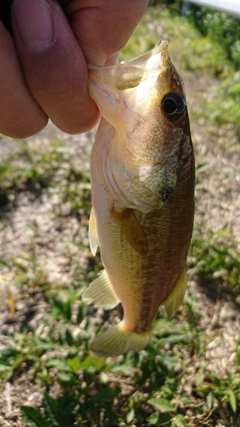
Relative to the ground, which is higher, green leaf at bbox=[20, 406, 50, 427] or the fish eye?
the fish eye

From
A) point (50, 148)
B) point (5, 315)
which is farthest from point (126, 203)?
point (50, 148)

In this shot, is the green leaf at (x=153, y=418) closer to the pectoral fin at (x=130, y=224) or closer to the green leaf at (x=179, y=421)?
the green leaf at (x=179, y=421)

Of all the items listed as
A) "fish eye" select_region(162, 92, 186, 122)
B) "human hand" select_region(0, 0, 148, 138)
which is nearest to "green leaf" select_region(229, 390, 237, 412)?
"fish eye" select_region(162, 92, 186, 122)

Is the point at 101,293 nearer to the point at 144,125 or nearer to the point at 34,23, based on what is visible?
the point at 144,125

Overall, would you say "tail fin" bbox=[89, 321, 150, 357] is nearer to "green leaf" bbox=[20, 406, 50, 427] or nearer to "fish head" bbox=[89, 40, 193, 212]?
"green leaf" bbox=[20, 406, 50, 427]

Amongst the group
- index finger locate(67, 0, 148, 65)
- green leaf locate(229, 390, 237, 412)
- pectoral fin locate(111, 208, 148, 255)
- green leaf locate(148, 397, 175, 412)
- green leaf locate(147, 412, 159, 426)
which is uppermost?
index finger locate(67, 0, 148, 65)

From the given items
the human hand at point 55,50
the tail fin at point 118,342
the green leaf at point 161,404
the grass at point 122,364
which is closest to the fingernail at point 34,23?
the human hand at point 55,50

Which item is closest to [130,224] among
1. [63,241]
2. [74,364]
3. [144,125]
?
[144,125]
